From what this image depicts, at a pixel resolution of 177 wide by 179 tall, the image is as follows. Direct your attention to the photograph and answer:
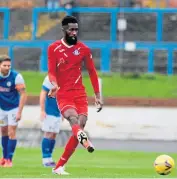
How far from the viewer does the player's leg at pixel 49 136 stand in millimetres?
16656

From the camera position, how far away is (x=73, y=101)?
14.0 m

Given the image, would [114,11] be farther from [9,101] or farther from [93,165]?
[9,101]

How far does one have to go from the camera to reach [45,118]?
16.8m

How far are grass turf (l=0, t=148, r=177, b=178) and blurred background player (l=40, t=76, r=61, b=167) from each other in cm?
27

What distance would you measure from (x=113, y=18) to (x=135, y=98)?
6393 mm

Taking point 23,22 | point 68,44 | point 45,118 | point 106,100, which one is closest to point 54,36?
point 23,22

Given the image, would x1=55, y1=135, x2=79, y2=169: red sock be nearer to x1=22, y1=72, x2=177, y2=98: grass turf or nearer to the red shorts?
the red shorts

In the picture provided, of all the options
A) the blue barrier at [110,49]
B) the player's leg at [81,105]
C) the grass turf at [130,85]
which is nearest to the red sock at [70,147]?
the player's leg at [81,105]

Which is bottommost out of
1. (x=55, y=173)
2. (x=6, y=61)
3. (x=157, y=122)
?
(x=157, y=122)

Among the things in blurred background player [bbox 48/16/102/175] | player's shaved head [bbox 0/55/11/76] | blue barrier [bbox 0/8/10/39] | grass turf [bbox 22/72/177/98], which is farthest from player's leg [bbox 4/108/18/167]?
blue barrier [bbox 0/8/10/39]

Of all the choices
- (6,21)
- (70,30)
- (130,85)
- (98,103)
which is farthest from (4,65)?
(6,21)

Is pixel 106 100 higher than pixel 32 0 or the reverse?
the reverse

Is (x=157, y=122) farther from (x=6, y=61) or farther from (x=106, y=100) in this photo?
(x=6, y=61)

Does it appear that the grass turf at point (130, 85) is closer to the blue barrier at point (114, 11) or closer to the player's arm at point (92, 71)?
the blue barrier at point (114, 11)
